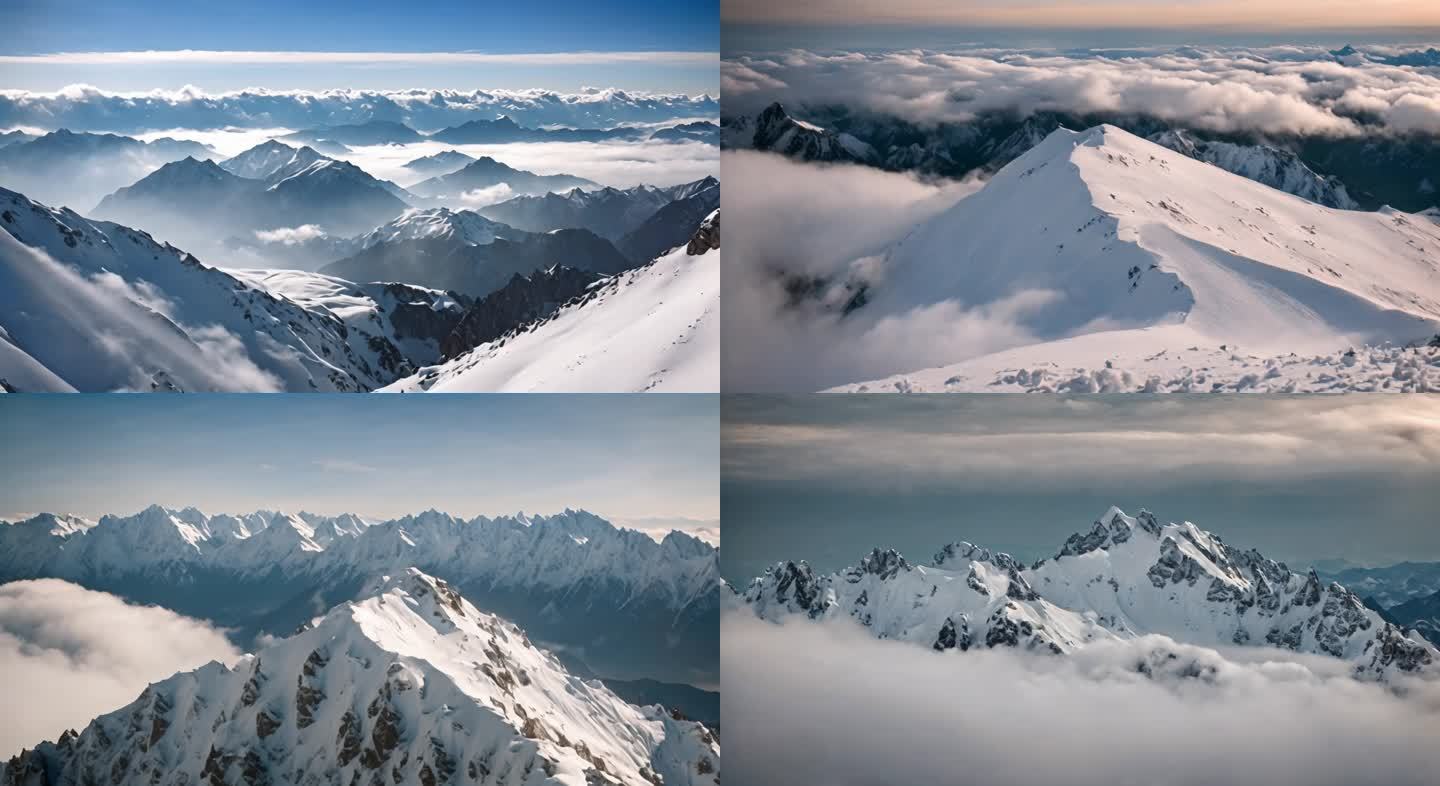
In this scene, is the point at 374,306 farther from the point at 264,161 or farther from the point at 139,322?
the point at 139,322

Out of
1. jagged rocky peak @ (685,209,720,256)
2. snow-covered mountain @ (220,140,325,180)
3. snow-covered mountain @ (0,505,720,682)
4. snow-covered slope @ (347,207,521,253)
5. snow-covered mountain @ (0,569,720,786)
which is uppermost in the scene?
snow-covered mountain @ (220,140,325,180)

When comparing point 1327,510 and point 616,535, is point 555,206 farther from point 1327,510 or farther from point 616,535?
point 1327,510

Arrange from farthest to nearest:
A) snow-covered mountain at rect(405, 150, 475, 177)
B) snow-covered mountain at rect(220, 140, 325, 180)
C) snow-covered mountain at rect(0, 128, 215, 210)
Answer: snow-covered mountain at rect(405, 150, 475, 177), snow-covered mountain at rect(220, 140, 325, 180), snow-covered mountain at rect(0, 128, 215, 210)

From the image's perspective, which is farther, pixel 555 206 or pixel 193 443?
pixel 555 206

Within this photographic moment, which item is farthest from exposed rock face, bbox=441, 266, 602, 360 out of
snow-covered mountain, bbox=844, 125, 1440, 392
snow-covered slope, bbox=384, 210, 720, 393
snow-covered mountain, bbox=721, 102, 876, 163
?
snow-covered mountain, bbox=844, 125, 1440, 392

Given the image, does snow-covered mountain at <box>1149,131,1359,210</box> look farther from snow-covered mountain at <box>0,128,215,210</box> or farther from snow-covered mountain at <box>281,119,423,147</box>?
snow-covered mountain at <box>0,128,215,210</box>

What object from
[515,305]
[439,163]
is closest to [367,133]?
[439,163]

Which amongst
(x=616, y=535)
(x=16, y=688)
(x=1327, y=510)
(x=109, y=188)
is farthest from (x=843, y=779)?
(x=109, y=188)

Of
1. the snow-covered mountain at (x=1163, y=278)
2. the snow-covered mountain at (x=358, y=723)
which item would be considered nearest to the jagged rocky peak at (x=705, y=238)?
the snow-covered mountain at (x=1163, y=278)
